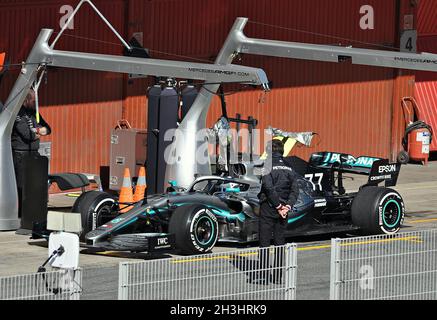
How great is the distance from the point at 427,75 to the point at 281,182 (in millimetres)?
16208

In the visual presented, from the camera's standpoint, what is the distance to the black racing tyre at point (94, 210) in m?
17.8

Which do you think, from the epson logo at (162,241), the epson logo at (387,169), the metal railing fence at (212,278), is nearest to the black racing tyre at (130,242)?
the epson logo at (162,241)

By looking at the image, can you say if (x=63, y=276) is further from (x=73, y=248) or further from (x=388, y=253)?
(x=388, y=253)

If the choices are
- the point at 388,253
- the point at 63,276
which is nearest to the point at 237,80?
the point at 388,253

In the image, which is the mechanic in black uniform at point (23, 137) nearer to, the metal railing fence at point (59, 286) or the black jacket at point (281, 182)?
the black jacket at point (281, 182)

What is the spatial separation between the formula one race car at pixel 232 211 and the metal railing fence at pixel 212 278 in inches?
182

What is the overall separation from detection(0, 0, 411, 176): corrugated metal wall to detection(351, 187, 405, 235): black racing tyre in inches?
268

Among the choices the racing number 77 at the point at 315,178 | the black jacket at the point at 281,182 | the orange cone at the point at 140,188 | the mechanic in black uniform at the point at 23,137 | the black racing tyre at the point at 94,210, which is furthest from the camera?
the orange cone at the point at 140,188

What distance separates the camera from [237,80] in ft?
63.1

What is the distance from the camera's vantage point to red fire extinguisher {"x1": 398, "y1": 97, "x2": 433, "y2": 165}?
2916cm

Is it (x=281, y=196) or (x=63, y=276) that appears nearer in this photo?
(x=63, y=276)

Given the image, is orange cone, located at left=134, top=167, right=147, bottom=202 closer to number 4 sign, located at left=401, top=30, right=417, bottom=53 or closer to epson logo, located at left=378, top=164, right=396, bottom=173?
epson logo, located at left=378, top=164, right=396, bottom=173

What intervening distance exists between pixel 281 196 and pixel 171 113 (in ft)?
21.8

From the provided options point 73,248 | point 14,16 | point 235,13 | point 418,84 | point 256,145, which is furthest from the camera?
point 418,84
